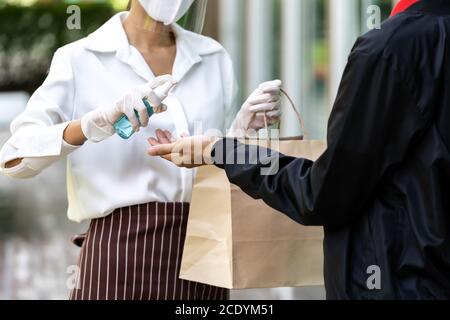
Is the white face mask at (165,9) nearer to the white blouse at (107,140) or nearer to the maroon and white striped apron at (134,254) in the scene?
the white blouse at (107,140)

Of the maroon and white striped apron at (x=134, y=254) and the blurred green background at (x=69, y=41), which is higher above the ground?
the maroon and white striped apron at (x=134, y=254)

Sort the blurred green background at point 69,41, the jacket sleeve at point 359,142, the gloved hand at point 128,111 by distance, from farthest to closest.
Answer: the blurred green background at point 69,41
the gloved hand at point 128,111
the jacket sleeve at point 359,142

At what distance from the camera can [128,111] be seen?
2.39 m

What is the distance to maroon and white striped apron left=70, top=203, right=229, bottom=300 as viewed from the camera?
2.58 meters

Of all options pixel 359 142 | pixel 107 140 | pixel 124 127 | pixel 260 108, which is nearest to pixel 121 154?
pixel 107 140

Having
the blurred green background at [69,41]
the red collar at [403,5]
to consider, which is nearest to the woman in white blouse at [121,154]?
the blurred green background at [69,41]

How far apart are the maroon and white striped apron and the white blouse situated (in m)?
0.04

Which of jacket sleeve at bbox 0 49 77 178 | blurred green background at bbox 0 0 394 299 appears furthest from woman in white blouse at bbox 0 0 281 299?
blurred green background at bbox 0 0 394 299

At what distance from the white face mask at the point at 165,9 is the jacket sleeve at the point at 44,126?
9.4 inches

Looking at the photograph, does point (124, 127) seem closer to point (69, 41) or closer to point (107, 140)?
point (107, 140)

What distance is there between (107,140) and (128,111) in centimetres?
21

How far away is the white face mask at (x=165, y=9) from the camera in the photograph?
8.50 feet
